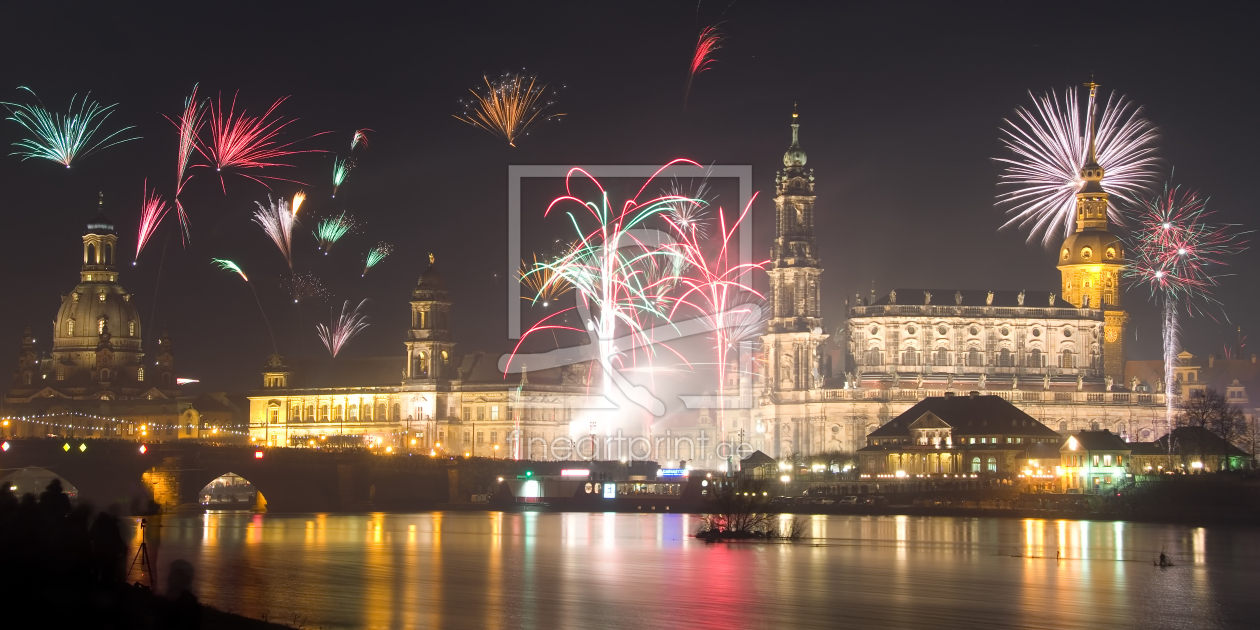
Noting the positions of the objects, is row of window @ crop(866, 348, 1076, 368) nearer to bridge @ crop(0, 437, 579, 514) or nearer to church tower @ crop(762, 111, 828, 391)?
church tower @ crop(762, 111, 828, 391)

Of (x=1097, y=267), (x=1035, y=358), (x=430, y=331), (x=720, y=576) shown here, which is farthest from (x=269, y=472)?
(x=1097, y=267)

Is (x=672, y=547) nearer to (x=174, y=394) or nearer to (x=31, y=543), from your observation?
(x=31, y=543)

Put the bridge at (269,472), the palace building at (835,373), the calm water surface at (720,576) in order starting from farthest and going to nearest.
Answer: the palace building at (835,373) → the bridge at (269,472) → the calm water surface at (720,576)

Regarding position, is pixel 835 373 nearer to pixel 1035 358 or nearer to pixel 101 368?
pixel 1035 358

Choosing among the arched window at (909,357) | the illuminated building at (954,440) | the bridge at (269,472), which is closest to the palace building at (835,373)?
the arched window at (909,357)

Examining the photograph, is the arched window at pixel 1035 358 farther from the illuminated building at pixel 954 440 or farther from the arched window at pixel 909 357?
the illuminated building at pixel 954 440

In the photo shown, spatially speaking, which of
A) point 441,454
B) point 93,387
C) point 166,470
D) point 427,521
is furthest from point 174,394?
point 427,521

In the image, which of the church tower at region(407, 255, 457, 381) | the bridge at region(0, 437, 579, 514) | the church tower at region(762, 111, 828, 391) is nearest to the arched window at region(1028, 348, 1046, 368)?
the church tower at region(762, 111, 828, 391)
